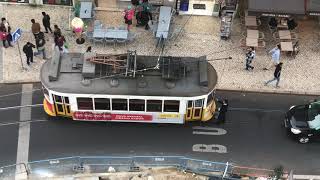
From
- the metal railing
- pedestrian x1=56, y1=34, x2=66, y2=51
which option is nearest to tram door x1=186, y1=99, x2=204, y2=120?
the metal railing

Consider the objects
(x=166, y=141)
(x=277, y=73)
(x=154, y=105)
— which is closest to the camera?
(x=154, y=105)

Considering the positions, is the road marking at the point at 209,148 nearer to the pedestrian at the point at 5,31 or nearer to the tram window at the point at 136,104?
the tram window at the point at 136,104

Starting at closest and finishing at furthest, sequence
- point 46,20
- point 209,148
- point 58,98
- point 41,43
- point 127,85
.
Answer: point 127,85
point 58,98
point 209,148
point 41,43
point 46,20

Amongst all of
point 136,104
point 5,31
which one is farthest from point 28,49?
point 136,104

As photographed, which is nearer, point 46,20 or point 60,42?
point 60,42

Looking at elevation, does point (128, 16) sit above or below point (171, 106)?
above

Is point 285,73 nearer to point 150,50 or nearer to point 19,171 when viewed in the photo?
point 150,50

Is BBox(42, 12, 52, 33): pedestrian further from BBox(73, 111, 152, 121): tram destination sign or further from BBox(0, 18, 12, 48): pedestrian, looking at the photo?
BBox(73, 111, 152, 121): tram destination sign

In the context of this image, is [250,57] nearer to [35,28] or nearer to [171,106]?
[171,106]
